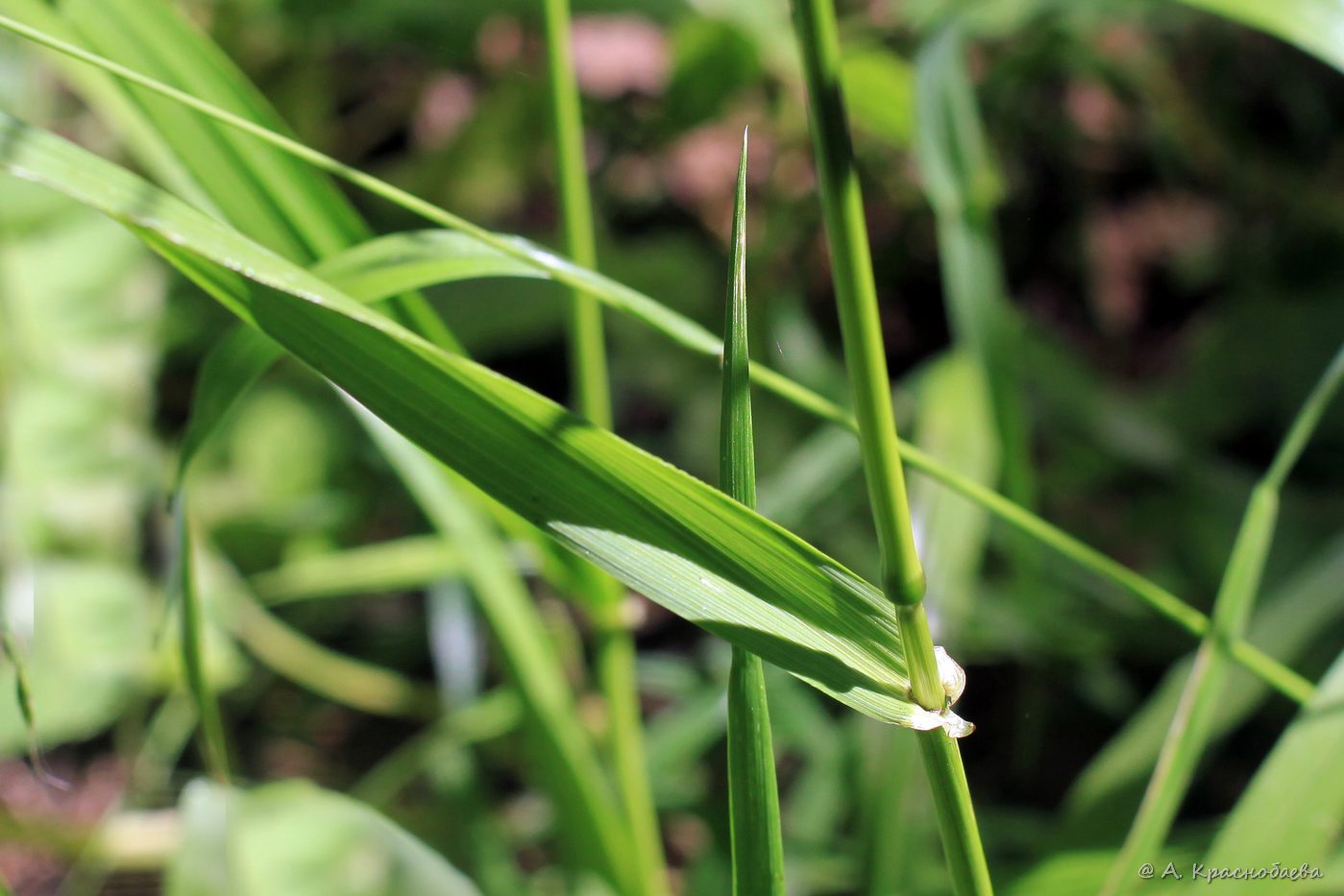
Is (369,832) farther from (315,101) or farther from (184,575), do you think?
(315,101)

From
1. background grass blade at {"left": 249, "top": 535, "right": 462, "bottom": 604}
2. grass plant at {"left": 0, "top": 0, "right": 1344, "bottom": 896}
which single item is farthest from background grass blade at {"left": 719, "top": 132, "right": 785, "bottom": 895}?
background grass blade at {"left": 249, "top": 535, "right": 462, "bottom": 604}

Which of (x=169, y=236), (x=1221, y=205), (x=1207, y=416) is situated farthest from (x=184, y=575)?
(x=1221, y=205)

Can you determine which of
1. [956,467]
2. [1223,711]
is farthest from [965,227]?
[1223,711]

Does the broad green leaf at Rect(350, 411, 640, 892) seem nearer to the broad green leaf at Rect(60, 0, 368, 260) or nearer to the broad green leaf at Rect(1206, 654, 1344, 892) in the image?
the broad green leaf at Rect(60, 0, 368, 260)

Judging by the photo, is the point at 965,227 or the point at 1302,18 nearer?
the point at 1302,18

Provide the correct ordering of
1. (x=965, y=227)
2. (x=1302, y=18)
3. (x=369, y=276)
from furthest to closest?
(x=965, y=227) → (x=1302, y=18) → (x=369, y=276)

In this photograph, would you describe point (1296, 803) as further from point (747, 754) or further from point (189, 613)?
point (189, 613)

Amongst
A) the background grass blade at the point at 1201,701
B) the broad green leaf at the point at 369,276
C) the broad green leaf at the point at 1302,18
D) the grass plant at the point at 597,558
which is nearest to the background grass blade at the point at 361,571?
the grass plant at the point at 597,558
